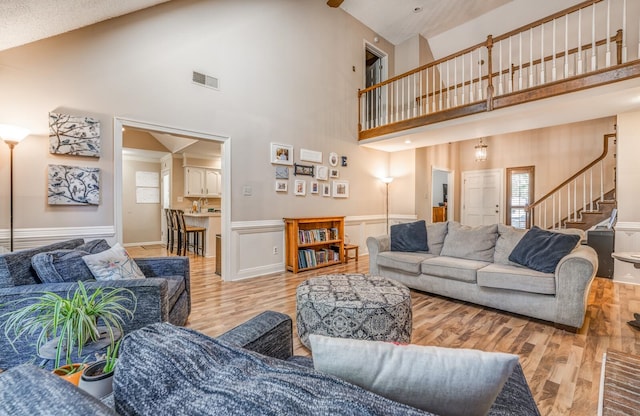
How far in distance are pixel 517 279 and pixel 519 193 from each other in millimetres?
5444

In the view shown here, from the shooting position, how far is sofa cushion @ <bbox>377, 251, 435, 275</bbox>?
341 cm

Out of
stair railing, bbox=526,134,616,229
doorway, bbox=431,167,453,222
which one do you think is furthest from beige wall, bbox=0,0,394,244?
stair railing, bbox=526,134,616,229

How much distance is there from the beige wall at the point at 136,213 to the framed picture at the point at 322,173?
5309 mm

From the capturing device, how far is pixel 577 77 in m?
3.36

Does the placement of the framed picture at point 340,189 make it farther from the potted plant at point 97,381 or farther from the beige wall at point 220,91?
the potted plant at point 97,381

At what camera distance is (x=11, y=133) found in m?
2.45

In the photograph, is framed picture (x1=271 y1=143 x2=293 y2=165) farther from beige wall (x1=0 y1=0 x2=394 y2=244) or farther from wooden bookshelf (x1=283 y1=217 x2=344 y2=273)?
wooden bookshelf (x1=283 y1=217 x2=344 y2=273)

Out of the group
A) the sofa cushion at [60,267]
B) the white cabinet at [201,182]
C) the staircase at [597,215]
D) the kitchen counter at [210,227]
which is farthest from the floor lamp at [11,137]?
the staircase at [597,215]

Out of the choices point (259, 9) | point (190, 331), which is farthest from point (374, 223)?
point (190, 331)

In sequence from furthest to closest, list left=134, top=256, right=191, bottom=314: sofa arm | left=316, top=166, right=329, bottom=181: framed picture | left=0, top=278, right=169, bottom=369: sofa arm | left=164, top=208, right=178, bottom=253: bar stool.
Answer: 1. left=164, top=208, right=178, bottom=253: bar stool
2. left=316, top=166, right=329, bottom=181: framed picture
3. left=134, top=256, right=191, bottom=314: sofa arm
4. left=0, top=278, right=169, bottom=369: sofa arm

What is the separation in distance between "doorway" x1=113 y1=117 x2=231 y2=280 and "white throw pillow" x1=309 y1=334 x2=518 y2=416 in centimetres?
347

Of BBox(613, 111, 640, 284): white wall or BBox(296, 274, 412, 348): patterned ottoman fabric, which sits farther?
BBox(613, 111, 640, 284): white wall

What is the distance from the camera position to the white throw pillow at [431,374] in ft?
1.98

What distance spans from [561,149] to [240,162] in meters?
6.93
